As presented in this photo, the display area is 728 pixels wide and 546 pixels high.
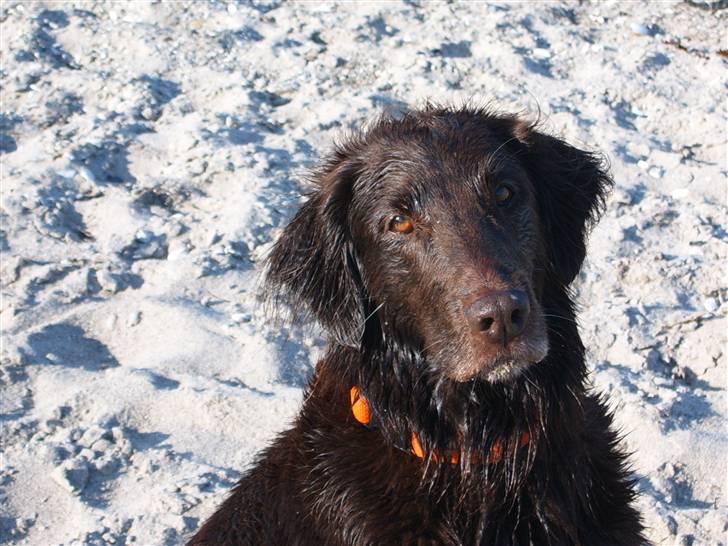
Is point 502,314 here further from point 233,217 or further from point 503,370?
point 233,217

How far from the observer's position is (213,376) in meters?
5.48

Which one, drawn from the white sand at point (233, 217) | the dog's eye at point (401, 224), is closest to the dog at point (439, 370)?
the dog's eye at point (401, 224)

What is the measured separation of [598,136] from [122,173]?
3134 millimetres

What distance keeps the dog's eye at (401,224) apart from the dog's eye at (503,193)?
30 cm

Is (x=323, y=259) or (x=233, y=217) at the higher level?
(x=323, y=259)

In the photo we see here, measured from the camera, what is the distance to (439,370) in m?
3.56

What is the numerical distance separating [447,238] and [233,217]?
10.1 ft

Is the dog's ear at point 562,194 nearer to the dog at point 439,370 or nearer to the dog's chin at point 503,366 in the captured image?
the dog at point 439,370

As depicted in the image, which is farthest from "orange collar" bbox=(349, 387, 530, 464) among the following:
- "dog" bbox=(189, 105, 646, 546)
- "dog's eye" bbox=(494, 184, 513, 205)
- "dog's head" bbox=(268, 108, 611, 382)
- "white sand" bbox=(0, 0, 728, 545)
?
"white sand" bbox=(0, 0, 728, 545)

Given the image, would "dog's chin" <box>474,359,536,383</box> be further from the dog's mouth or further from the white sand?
the white sand

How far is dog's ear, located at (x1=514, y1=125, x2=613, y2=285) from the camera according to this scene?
384 centimetres

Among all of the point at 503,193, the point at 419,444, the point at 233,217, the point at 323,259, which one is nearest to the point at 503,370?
the point at 419,444

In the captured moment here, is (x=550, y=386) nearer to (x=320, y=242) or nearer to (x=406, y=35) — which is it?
(x=320, y=242)

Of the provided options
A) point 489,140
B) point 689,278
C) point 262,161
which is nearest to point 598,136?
point 689,278
